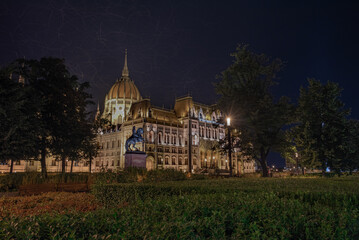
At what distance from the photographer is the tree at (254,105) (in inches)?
1282

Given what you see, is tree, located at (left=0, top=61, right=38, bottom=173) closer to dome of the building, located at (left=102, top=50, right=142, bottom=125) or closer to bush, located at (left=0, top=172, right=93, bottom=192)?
bush, located at (left=0, top=172, right=93, bottom=192)

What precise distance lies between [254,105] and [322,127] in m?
9.04

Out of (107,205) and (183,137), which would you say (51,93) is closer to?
(107,205)

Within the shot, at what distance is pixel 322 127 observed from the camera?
3469 cm

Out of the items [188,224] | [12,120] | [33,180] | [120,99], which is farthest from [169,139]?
[188,224]

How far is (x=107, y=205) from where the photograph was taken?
40.5 ft

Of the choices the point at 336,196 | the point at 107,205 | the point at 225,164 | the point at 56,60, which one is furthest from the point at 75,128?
the point at 225,164

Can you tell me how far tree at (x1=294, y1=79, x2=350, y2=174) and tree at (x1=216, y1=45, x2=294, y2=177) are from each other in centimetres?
284

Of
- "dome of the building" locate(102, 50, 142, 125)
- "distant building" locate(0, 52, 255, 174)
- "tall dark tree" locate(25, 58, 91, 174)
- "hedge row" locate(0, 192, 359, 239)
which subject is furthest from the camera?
"dome of the building" locate(102, 50, 142, 125)

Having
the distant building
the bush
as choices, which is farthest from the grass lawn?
the distant building

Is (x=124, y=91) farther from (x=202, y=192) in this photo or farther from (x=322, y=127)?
(x=202, y=192)

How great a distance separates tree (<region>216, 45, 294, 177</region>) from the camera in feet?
107

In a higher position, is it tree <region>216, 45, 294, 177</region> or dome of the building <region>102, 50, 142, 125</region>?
dome of the building <region>102, 50, 142, 125</region>

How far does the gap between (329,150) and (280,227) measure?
34.6m
